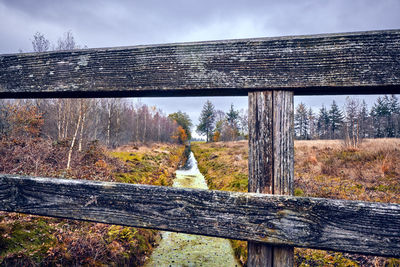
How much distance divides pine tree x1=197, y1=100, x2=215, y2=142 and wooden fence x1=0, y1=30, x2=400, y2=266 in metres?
67.2

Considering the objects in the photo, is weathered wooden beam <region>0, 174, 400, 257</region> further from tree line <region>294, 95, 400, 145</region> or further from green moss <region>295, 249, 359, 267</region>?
tree line <region>294, 95, 400, 145</region>

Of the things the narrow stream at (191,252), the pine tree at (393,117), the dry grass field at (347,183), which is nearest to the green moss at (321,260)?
the dry grass field at (347,183)

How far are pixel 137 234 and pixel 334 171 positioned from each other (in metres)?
9.36

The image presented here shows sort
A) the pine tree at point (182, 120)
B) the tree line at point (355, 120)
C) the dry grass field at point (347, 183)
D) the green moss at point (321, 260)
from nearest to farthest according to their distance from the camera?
1. the green moss at point (321, 260)
2. the dry grass field at point (347, 183)
3. the tree line at point (355, 120)
4. the pine tree at point (182, 120)

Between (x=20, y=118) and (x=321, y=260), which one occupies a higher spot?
(x=20, y=118)

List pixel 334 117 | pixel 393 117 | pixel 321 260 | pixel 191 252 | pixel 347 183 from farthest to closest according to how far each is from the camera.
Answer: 1. pixel 334 117
2. pixel 393 117
3. pixel 347 183
4. pixel 191 252
5. pixel 321 260

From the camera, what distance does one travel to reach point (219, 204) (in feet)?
3.09

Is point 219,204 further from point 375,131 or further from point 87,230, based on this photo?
point 375,131

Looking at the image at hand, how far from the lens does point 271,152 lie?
0.97 meters

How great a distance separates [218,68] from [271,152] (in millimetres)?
501

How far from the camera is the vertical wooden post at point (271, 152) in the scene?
0.94m

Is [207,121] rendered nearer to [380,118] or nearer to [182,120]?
[182,120]

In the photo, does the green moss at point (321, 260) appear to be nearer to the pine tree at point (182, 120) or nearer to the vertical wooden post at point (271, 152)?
the vertical wooden post at point (271, 152)

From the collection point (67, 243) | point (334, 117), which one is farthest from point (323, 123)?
point (67, 243)
